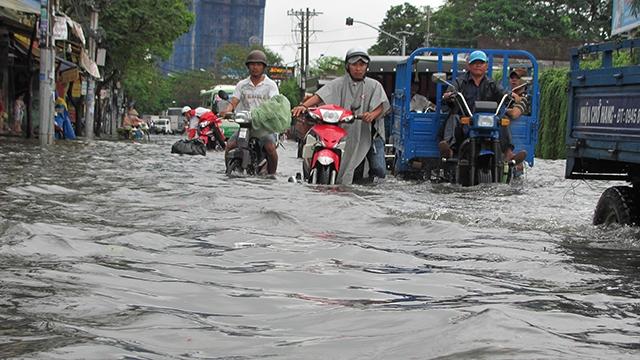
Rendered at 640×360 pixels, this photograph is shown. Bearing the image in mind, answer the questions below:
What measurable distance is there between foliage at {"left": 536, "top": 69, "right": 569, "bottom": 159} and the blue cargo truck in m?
19.3

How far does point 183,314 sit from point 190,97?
131 metres

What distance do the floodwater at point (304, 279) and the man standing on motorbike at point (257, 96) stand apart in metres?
3.24

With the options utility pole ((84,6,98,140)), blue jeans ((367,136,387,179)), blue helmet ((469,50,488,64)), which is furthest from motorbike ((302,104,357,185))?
utility pole ((84,6,98,140))

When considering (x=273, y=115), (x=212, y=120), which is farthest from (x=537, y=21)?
(x=273, y=115)

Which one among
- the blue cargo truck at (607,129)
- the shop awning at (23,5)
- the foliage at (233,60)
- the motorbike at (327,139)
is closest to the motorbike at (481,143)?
the motorbike at (327,139)

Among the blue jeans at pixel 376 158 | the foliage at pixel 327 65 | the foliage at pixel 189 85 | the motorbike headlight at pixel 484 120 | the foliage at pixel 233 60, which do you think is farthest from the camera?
the foliage at pixel 189 85

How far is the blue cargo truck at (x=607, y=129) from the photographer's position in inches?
257

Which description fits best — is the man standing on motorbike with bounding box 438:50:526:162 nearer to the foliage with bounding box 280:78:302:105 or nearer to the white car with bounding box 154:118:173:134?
the foliage with bounding box 280:78:302:105

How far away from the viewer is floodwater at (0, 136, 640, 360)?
124 inches

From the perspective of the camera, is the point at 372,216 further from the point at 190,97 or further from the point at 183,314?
the point at 190,97

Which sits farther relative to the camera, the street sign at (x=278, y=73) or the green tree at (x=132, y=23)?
the street sign at (x=278, y=73)

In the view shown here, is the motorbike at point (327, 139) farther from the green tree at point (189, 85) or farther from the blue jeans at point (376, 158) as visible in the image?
A: the green tree at point (189, 85)

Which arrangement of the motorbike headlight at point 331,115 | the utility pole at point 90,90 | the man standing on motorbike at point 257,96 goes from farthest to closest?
the utility pole at point 90,90 → the man standing on motorbike at point 257,96 → the motorbike headlight at point 331,115

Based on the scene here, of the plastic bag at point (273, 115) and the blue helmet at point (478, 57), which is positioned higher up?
the blue helmet at point (478, 57)
